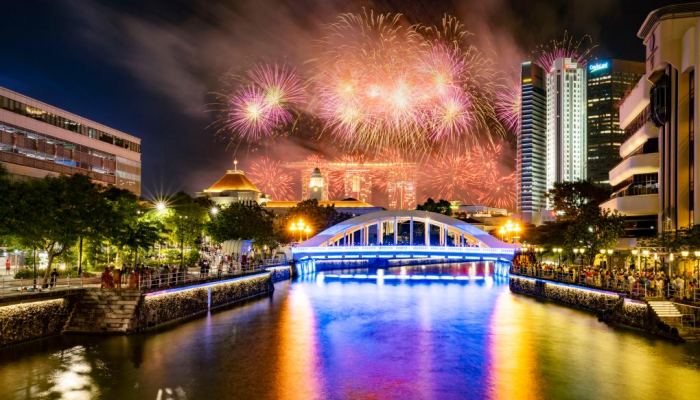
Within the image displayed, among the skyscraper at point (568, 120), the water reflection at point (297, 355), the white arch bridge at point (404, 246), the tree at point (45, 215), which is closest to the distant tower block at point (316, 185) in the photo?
the white arch bridge at point (404, 246)

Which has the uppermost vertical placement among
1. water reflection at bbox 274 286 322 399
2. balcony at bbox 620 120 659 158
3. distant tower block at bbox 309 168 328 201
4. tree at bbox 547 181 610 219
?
distant tower block at bbox 309 168 328 201

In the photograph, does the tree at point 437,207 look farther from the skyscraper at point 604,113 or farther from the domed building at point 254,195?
the skyscraper at point 604,113

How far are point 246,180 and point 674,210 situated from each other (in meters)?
137

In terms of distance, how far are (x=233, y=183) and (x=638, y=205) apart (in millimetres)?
127827

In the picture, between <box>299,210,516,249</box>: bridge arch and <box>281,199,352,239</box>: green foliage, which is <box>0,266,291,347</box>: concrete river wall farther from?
<box>281,199,352,239</box>: green foliage

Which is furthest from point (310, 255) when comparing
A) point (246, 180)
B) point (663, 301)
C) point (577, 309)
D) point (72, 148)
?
point (246, 180)

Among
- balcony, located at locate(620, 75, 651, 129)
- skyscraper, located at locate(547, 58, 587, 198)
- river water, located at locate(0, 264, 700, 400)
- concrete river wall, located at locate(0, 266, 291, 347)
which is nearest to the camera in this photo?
river water, located at locate(0, 264, 700, 400)

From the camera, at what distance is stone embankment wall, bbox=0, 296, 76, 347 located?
2773 centimetres

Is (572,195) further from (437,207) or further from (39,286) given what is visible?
(39,286)

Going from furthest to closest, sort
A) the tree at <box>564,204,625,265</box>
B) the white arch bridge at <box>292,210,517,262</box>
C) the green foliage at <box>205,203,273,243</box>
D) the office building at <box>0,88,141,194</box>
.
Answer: the white arch bridge at <box>292,210,517,262</box> < the green foliage at <box>205,203,273,243</box> < the office building at <box>0,88,141,194</box> < the tree at <box>564,204,625,265</box>

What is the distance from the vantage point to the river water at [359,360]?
23750 millimetres

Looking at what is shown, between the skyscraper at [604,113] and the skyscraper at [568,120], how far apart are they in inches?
144

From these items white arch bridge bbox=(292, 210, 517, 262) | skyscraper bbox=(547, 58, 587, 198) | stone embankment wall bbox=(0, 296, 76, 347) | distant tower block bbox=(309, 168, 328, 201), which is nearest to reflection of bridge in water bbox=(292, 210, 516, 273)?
white arch bridge bbox=(292, 210, 517, 262)

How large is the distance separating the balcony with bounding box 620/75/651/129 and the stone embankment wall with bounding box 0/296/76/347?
51.0m
